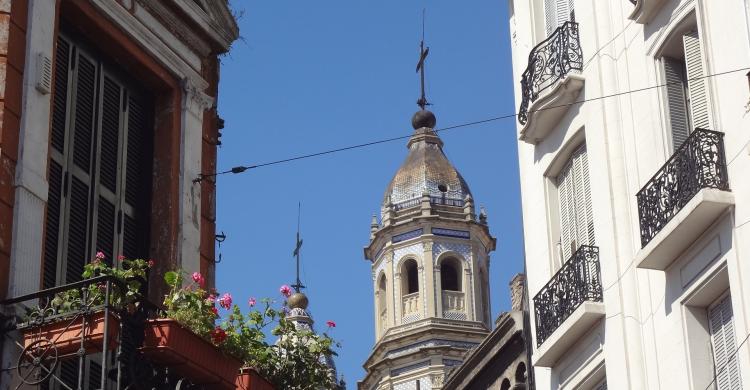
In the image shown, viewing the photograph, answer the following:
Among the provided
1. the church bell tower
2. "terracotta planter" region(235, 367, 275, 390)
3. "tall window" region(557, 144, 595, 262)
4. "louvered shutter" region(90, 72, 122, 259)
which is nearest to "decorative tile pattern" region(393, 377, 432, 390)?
the church bell tower

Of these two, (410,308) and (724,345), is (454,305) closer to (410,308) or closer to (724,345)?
(410,308)

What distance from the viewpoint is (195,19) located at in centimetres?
1805

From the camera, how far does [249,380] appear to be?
15016 mm

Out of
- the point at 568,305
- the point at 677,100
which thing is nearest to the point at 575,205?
the point at 568,305

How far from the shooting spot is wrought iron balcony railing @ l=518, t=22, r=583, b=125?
20.7m

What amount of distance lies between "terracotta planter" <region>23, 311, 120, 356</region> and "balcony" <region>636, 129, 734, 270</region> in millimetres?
5842

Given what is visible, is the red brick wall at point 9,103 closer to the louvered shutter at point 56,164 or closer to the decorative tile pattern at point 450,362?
the louvered shutter at point 56,164

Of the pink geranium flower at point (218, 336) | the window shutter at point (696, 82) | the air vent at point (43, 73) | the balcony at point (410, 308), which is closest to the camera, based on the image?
the pink geranium flower at point (218, 336)

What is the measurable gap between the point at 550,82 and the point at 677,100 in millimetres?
2889

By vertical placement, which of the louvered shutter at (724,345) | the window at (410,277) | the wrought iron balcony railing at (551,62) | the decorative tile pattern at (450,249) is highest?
the decorative tile pattern at (450,249)

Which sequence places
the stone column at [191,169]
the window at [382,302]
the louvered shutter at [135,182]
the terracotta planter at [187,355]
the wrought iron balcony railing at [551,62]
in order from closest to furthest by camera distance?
the terracotta planter at [187,355] < the louvered shutter at [135,182] < the stone column at [191,169] < the wrought iron balcony railing at [551,62] < the window at [382,302]

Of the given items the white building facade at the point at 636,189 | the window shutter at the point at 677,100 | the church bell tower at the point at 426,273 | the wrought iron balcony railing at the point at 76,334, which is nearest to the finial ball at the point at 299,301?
the church bell tower at the point at 426,273

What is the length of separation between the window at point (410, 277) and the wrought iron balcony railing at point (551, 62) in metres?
48.7

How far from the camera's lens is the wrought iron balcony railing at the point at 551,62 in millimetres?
20734
